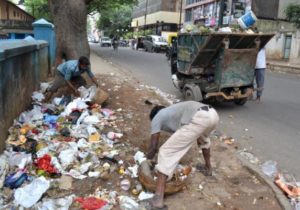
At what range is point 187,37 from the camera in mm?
9547

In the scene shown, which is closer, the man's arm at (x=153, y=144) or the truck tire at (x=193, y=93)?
the man's arm at (x=153, y=144)

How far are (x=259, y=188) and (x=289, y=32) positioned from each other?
2457 cm

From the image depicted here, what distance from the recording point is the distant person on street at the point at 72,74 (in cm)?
762

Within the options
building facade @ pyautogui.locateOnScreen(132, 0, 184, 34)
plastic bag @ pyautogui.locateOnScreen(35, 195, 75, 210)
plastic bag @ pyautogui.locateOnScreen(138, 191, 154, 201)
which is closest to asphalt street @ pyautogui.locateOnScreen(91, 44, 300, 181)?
plastic bag @ pyautogui.locateOnScreen(138, 191, 154, 201)

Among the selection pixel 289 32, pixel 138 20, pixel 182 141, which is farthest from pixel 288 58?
pixel 138 20

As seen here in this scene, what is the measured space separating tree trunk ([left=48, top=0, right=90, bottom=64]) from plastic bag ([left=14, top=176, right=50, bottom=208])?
18.5ft

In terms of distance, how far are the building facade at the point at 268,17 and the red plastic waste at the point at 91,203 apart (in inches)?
388

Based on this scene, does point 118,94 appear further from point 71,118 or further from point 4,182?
point 4,182

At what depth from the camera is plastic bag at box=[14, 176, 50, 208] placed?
13.8 feet

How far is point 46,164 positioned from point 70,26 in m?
5.32

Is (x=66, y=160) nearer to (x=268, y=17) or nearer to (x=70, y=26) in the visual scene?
(x=70, y=26)

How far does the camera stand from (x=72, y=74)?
321 inches

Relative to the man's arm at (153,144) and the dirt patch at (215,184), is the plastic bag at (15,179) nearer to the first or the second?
the dirt patch at (215,184)

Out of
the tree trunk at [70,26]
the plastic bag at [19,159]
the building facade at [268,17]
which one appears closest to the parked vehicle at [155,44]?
the building facade at [268,17]
